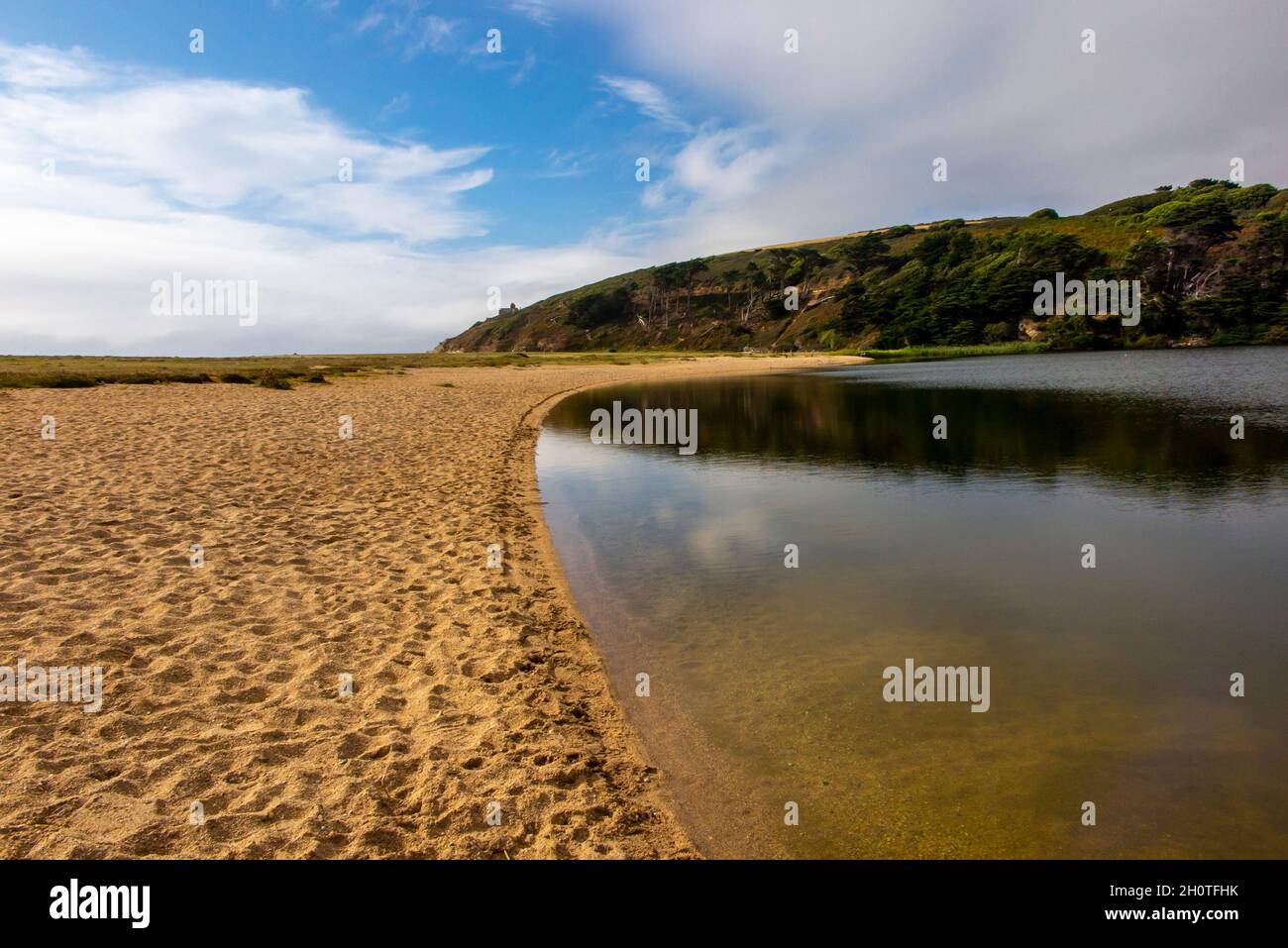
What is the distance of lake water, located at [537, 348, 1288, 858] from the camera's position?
17.3 ft

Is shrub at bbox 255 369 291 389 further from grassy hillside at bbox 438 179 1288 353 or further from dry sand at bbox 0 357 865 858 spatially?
grassy hillside at bbox 438 179 1288 353

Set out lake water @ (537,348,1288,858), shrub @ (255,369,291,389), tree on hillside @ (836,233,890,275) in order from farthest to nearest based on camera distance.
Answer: tree on hillside @ (836,233,890,275), shrub @ (255,369,291,389), lake water @ (537,348,1288,858)

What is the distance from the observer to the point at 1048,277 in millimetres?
124500

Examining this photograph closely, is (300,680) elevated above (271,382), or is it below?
below

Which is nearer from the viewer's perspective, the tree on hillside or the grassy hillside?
the grassy hillside

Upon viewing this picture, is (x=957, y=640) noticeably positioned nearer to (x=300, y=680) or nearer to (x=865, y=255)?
(x=300, y=680)

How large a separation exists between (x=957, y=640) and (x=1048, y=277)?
469 ft

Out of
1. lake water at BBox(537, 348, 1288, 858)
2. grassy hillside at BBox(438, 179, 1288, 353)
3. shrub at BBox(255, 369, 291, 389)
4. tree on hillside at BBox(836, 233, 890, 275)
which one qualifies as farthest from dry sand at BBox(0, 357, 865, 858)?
tree on hillside at BBox(836, 233, 890, 275)

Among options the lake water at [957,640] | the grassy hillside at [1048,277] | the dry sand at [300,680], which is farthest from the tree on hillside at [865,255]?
the dry sand at [300,680]

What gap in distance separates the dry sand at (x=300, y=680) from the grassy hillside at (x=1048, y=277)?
408 ft

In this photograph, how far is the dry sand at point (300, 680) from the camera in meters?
4.75

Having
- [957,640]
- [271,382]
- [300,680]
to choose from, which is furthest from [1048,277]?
[300,680]

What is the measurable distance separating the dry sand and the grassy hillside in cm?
12450

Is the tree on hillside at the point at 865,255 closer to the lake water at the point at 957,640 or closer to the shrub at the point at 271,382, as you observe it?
the shrub at the point at 271,382
